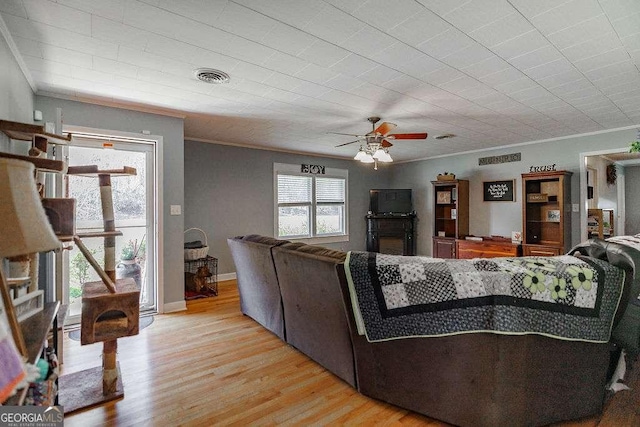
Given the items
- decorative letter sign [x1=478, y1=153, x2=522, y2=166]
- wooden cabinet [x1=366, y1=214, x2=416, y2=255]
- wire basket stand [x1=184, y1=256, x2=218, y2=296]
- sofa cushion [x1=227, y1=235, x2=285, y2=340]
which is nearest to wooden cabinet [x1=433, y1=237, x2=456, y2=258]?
wooden cabinet [x1=366, y1=214, x2=416, y2=255]

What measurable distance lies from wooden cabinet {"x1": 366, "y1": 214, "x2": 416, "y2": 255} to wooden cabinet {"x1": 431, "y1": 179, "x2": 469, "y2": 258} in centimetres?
58

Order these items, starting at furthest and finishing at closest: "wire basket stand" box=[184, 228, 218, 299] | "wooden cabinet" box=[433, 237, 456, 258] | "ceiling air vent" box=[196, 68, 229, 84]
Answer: "wooden cabinet" box=[433, 237, 456, 258] → "wire basket stand" box=[184, 228, 218, 299] → "ceiling air vent" box=[196, 68, 229, 84]

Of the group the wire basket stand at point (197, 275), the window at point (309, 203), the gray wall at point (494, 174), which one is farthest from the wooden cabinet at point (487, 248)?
the wire basket stand at point (197, 275)

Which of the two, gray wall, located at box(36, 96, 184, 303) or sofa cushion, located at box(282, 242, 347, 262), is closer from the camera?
sofa cushion, located at box(282, 242, 347, 262)

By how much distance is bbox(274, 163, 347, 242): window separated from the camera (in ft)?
19.6

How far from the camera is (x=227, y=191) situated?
17.3ft

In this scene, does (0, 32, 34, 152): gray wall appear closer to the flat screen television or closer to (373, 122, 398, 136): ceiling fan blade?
(373, 122, 398, 136): ceiling fan blade

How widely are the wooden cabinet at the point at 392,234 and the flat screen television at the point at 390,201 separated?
150 mm

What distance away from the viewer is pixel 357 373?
1.96 meters

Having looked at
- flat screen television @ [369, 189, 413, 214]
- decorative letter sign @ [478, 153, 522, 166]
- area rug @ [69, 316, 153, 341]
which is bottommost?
area rug @ [69, 316, 153, 341]

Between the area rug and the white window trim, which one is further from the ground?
the white window trim

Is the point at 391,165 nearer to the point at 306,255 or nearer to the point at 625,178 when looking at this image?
the point at 625,178

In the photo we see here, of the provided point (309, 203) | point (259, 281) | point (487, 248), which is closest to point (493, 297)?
point (259, 281)

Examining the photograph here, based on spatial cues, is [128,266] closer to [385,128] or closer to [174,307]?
[174,307]
